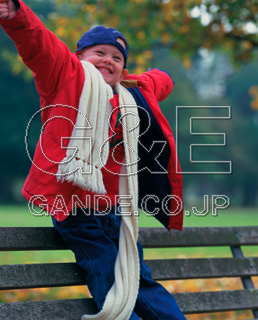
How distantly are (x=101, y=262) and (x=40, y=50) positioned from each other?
3.40ft

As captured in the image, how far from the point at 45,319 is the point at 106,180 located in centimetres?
76

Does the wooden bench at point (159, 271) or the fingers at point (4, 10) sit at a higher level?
the fingers at point (4, 10)

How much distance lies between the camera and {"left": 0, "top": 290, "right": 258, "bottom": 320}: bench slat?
2645mm

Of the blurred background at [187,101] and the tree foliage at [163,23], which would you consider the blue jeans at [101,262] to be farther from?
the tree foliage at [163,23]

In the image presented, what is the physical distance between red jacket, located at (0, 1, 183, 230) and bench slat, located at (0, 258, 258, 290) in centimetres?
34

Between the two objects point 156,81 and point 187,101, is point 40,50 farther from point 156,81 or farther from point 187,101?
point 187,101

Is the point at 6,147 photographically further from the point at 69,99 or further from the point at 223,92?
the point at 69,99

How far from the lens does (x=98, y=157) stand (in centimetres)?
272

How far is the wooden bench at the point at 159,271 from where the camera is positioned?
107 inches

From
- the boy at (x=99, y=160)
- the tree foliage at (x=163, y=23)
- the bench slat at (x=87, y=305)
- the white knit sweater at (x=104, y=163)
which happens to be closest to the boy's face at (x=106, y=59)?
the boy at (x=99, y=160)

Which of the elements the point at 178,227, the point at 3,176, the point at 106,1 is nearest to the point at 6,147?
the point at 3,176

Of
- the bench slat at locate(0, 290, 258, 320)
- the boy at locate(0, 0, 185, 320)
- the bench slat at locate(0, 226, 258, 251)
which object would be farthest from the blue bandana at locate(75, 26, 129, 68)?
the bench slat at locate(0, 290, 258, 320)

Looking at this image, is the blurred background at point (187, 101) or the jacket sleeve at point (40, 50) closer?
the jacket sleeve at point (40, 50)

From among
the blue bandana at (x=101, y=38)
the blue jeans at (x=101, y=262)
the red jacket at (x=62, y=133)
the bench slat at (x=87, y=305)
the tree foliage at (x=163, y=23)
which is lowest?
the bench slat at (x=87, y=305)
